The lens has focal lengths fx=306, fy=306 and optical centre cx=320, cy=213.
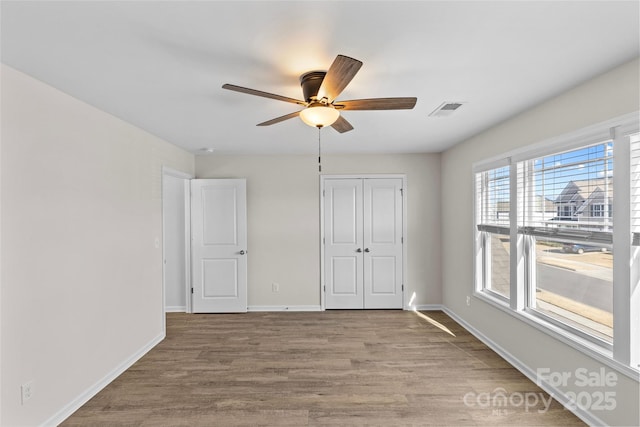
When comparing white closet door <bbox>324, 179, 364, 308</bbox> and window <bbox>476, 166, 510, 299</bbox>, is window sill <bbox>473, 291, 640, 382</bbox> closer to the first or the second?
window <bbox>476, 166, 510, 299</bbox>

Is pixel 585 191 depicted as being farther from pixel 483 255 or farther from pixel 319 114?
pixel 319 114

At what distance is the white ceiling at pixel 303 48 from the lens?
138 centimetres

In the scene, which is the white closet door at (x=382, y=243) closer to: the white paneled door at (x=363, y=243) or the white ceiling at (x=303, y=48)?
the white paneled door at (x=363, y=243)

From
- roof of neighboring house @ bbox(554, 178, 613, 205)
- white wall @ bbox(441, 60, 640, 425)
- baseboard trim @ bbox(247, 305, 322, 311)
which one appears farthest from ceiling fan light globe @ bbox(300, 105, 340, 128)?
baseboard trim @ bbox(247, 305, 322, 311)

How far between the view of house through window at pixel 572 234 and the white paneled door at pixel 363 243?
6.78 feet

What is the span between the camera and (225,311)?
186 inches

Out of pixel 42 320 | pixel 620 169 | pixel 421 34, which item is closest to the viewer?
pixel 421 34

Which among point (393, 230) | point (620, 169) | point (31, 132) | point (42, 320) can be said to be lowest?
point (42, 320)

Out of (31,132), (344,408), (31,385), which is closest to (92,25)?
(31,132)

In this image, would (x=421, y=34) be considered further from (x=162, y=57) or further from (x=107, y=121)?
(x=107, y=121)

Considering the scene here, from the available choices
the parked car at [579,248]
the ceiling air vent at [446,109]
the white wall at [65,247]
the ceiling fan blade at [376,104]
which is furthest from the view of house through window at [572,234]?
the white wall at [65,247]

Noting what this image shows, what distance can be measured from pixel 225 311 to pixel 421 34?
14.6ft

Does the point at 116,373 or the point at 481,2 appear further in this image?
the point at 116,373

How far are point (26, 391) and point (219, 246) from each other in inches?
112
